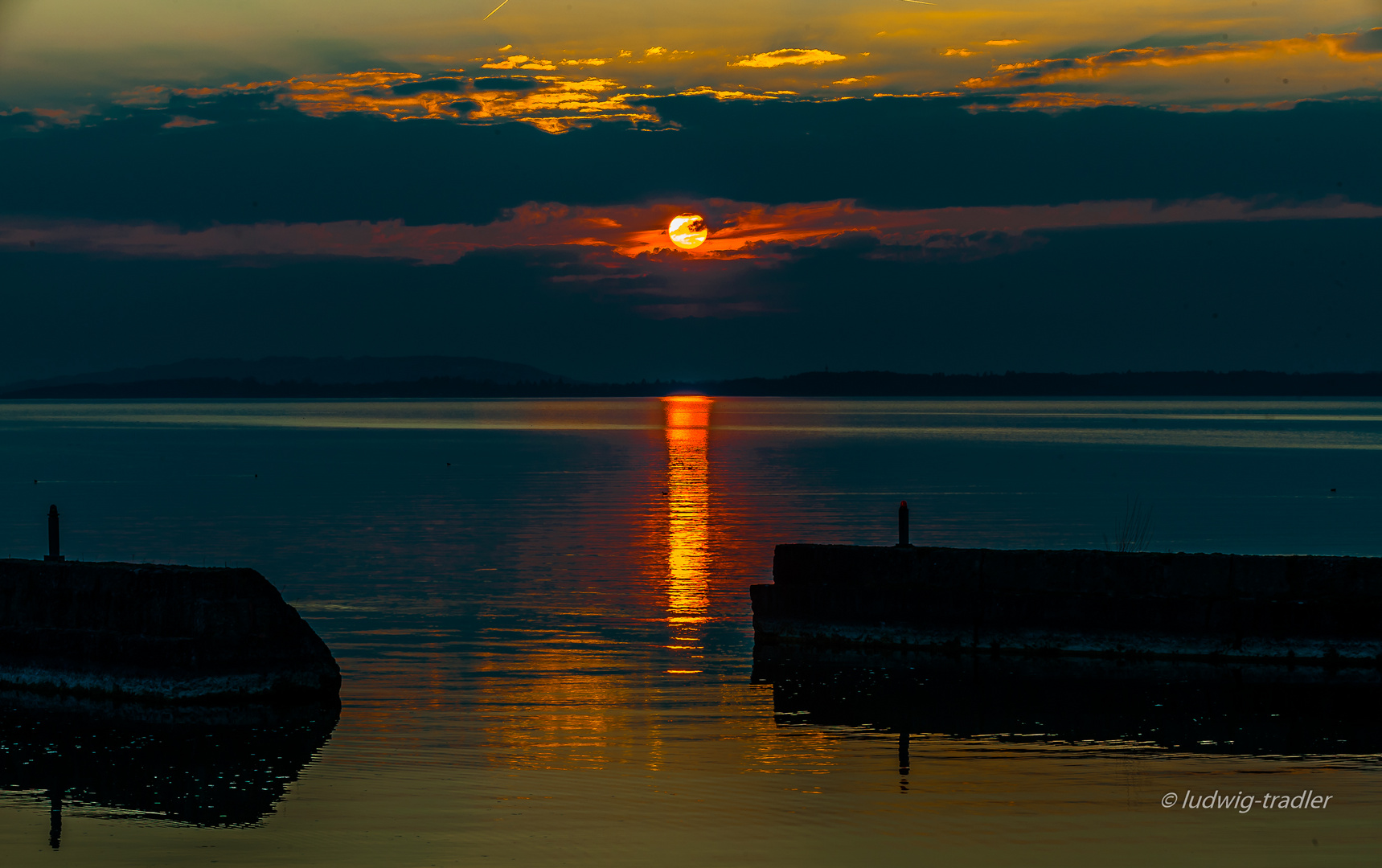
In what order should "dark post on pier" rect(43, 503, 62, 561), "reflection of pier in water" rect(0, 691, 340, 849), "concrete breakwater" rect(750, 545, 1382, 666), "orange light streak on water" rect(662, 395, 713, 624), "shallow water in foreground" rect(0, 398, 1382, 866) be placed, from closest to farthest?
"shallow water in foreground" rect(0, 398, 1382, 866), "reflection of pier in water" rect(0, 691, 340, 849), "concrete breakwater" rect(750, 545, 1382, 666), "dark post on pier" rect(43, 503, 62, 561), "orange light streak on water" rect(662, 395, 713, 624)

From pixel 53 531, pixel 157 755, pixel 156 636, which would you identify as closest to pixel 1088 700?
pixel 157 755

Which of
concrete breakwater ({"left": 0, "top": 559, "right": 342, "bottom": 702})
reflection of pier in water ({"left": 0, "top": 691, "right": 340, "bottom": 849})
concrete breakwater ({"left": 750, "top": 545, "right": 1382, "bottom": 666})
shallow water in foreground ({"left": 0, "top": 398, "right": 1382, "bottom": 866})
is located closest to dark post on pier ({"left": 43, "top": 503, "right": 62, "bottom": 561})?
concrete breakwater ({"left": 0, "top": 559, "right": 342, "bottom": 702})

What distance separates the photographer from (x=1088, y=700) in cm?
1809

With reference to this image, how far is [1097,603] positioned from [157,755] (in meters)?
12.7

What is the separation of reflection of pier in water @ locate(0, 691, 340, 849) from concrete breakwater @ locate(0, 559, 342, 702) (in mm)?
271

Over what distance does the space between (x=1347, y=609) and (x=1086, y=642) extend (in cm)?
350

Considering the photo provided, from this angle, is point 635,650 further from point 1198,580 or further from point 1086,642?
point 1198,580

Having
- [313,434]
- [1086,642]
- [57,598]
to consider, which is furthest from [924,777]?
[313,434]

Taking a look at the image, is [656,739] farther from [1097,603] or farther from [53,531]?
[53,531]

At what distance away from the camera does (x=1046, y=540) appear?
138 feet

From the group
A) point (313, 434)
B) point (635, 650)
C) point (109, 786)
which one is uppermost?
point (109, 786)

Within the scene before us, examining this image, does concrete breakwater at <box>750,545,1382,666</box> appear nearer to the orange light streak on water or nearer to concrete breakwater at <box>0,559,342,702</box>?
the orange light streak on water

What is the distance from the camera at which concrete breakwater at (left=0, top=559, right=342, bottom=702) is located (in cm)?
1683

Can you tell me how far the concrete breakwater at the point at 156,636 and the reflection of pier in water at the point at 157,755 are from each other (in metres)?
0.27
